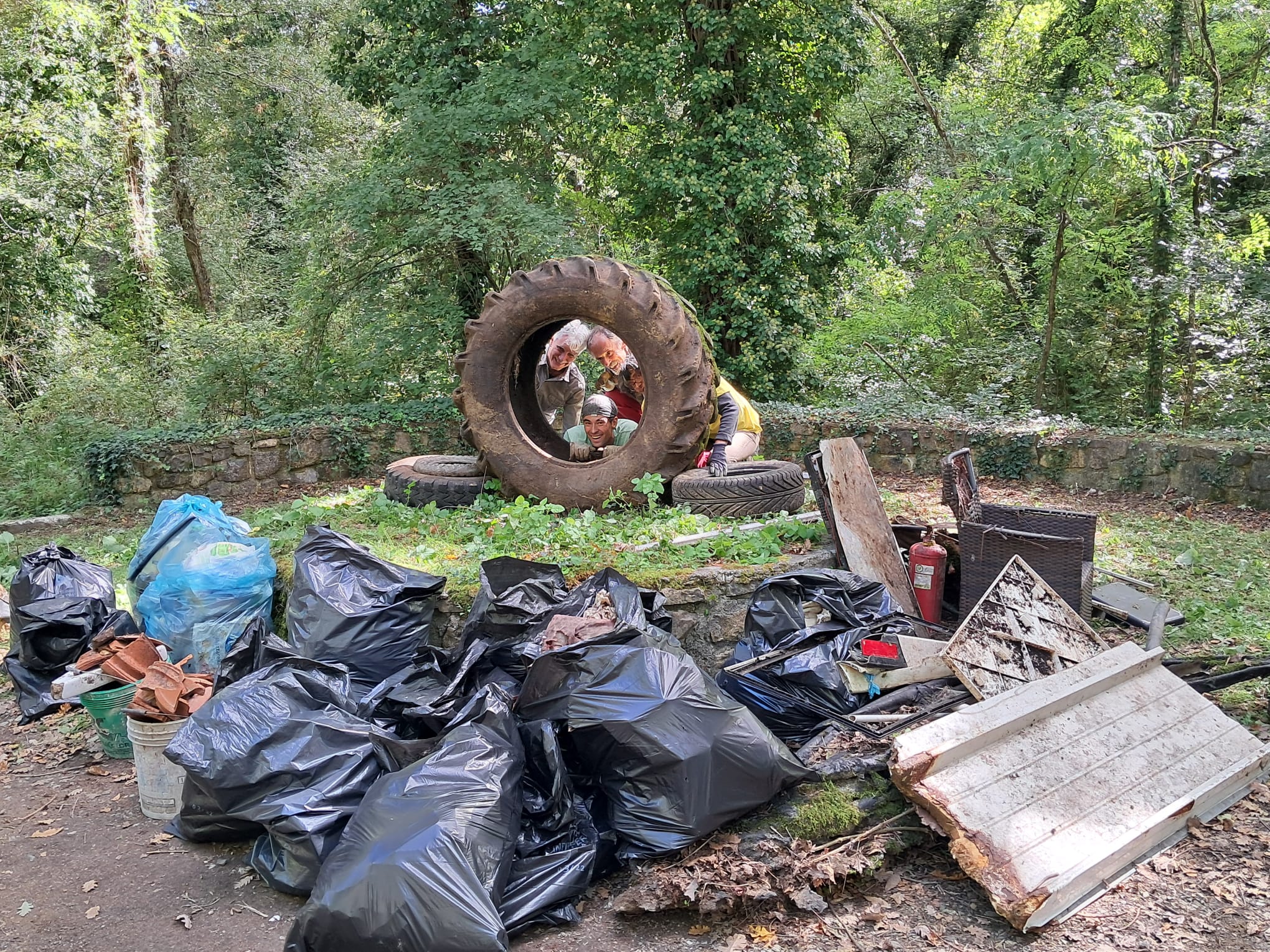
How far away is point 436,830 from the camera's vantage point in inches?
104

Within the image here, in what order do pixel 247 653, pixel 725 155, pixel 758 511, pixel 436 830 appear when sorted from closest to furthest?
pixel 436 830 → pixel 247 653 → pixel 758 511 → pixel 725 155

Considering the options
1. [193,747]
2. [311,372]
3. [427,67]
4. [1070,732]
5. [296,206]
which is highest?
[427,67]

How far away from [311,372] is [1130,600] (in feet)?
32.6

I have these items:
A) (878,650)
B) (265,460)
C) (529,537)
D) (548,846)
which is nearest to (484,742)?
(548,846)

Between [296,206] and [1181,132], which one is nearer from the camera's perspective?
[1181,132]

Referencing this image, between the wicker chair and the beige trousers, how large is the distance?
159 cm

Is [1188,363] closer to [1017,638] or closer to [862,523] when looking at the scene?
[862,523]

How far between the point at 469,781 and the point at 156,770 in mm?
1660

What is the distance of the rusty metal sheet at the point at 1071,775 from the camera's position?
9.17 feet

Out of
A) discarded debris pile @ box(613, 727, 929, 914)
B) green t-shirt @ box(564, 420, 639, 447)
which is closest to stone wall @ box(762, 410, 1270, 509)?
green t-shirt @ box(564, 420, 639, 447)

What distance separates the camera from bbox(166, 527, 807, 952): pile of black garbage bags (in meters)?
2.56

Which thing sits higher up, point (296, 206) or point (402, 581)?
point (296, 206)

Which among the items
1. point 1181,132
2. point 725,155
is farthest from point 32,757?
point 1181,132

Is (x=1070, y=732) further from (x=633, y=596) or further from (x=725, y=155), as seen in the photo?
(x=725, y=155)
